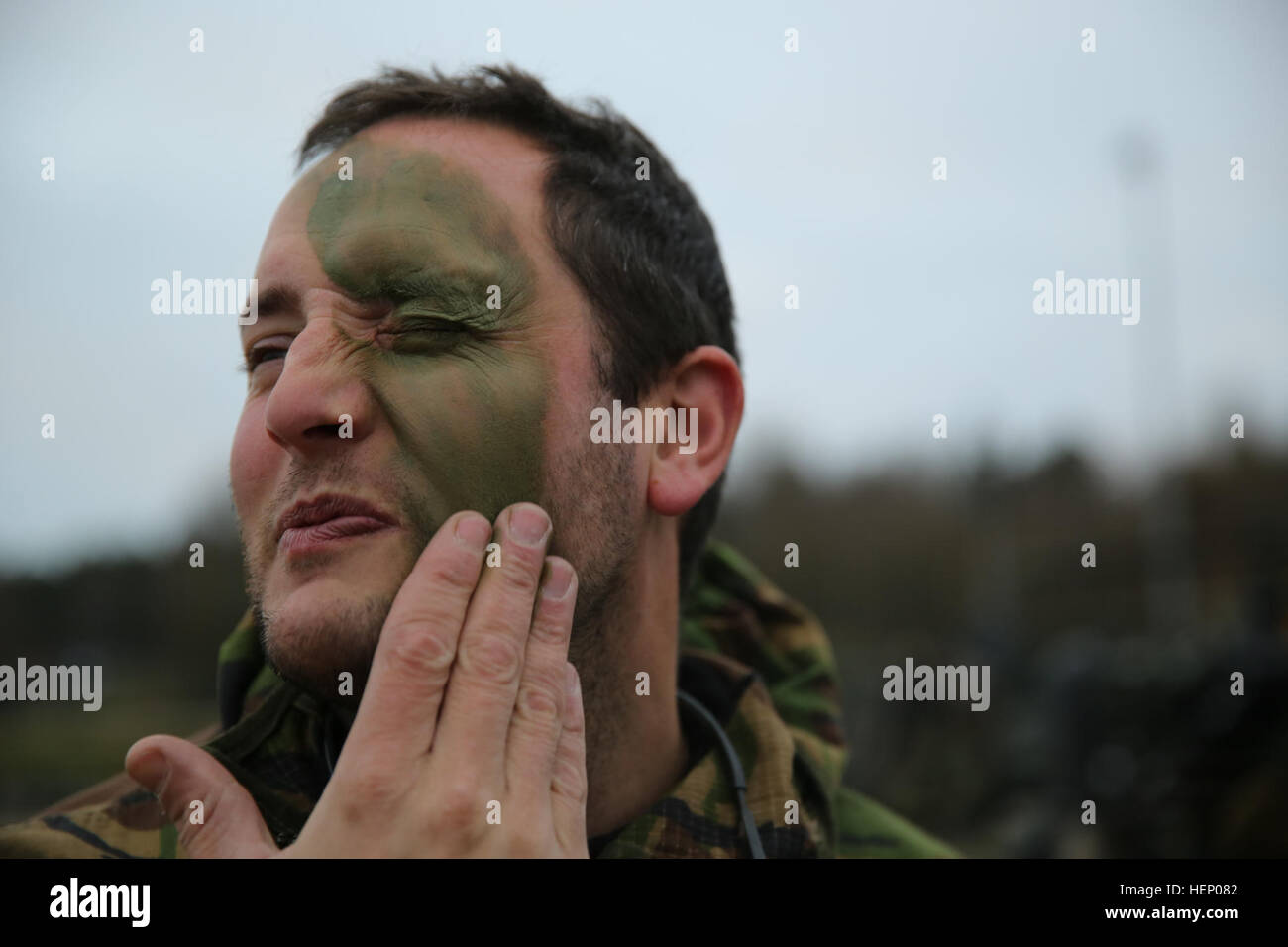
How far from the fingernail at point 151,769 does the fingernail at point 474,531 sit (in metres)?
0.69

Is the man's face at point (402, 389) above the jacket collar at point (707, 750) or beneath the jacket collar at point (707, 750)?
above

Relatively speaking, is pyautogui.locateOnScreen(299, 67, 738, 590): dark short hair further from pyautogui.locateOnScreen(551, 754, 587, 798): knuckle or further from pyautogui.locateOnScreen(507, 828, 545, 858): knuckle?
pyautogui.locateOnScreen(507, 828, 545, 858): knuckle

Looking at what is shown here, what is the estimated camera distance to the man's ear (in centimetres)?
245

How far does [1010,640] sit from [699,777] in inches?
718

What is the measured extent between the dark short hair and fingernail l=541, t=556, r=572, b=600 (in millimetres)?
477

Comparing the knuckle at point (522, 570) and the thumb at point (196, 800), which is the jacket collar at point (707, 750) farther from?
the knuckle at point (522, 570)

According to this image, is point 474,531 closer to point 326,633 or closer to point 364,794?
point 326,633

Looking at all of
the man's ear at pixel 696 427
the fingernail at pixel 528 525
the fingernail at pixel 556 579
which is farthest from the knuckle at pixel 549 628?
the man's ear at pixel 696 427

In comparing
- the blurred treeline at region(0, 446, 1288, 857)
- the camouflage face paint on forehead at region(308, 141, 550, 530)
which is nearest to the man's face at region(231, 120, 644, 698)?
the camouflage face paint on forehead at region(308, 141, 550, 530)

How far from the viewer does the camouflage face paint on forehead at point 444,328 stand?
6.94 feet

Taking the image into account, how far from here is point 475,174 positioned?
233 centimetres
